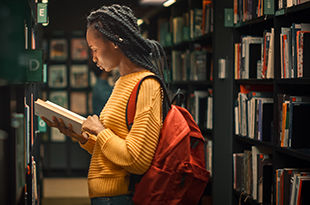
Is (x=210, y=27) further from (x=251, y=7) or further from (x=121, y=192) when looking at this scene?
(x=121, y=192)

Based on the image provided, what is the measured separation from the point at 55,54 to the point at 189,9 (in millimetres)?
3166

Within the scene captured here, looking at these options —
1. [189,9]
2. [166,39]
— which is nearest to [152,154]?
[189,9]

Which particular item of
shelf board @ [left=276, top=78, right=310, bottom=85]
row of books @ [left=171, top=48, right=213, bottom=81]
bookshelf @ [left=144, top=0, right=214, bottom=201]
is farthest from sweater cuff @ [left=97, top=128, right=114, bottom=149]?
row of books @ [left=171, top=48, right=213, bottom=81]

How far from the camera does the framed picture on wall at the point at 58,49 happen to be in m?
6.98

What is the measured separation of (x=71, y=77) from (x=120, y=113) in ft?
17.6

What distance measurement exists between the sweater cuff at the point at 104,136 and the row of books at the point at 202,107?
7.26 feet

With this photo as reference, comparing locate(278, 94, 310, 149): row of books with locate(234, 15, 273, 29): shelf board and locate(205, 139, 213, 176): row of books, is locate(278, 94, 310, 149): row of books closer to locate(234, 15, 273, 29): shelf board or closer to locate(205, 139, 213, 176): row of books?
locate(234, 15, 273, 29): shelf board

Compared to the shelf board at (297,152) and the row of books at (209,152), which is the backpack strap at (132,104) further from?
the row of books at (209,152)

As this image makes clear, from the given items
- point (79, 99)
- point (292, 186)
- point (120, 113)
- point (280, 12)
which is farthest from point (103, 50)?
point (79, 99)

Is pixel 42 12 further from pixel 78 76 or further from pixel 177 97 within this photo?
pixel 78 76

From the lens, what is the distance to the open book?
2.01 metres

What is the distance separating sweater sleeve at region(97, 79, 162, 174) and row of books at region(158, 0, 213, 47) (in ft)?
7.09

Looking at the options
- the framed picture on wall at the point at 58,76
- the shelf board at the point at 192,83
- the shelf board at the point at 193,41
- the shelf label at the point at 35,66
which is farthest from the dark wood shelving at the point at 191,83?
the framed picture on wall at the point at 58,76

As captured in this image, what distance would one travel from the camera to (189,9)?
14.5 ft
